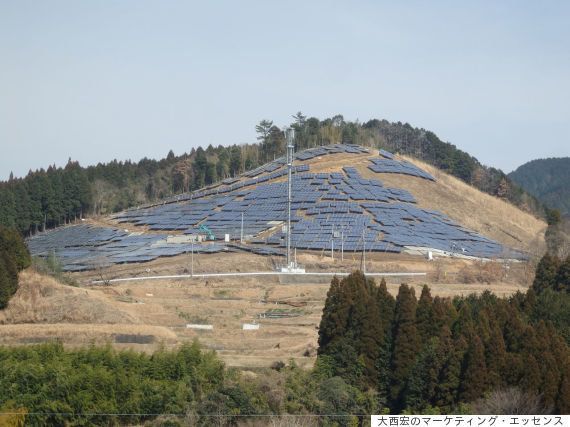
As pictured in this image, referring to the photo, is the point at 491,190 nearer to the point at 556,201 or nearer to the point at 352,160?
the point at 352,160

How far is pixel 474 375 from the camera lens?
99.8 feet

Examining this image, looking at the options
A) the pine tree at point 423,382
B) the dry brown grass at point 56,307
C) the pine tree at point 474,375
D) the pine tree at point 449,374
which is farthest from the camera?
the dry brown grass at point 56,307

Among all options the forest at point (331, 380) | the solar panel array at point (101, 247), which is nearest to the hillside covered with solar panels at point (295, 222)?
the solar panel array at point (101, 247)

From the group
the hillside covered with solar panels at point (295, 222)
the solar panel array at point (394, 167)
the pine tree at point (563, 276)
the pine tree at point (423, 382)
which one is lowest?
the pine tree at point (423, 382)

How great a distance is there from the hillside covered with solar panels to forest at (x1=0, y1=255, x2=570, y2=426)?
36.9 m

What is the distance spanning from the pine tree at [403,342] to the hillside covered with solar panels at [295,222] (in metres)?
35.4

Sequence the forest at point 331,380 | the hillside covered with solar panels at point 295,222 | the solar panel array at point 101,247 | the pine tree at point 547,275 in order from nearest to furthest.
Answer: the forest at point 331,380, the pine tree at point 547,275, the solar panel array at point 101,247, the hillside covered with solar panels at point 295,222

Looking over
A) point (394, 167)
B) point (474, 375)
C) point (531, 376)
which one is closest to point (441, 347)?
point (474, 375)

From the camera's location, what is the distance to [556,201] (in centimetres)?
A: 19025

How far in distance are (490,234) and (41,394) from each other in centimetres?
6391

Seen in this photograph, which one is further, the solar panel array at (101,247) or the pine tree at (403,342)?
the solar panel array at (101,247)

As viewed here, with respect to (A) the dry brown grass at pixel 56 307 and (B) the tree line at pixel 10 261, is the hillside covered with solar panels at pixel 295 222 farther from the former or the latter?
(A) the dry brown grass at pixel 56 307

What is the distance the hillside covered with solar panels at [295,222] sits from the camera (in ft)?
245

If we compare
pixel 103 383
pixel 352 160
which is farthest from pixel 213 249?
pixel 103 383
